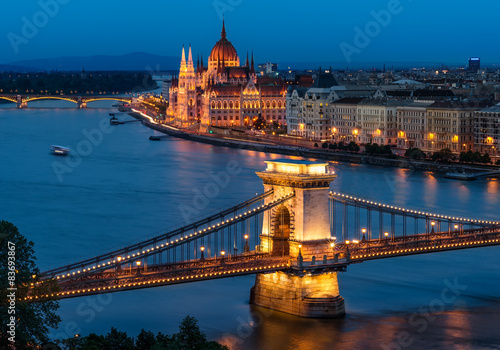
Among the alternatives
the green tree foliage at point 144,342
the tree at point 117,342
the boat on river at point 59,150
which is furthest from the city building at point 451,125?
the tree at point 117,342

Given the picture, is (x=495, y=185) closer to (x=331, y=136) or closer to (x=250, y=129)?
(x=331, y=136)

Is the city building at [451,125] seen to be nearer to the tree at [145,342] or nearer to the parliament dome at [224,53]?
the parliament dome at [224,53]

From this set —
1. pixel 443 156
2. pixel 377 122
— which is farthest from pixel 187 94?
pixel 443 156

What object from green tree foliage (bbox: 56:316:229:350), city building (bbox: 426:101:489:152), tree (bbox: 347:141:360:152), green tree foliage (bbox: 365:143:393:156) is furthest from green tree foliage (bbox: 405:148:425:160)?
green tree foliage (bbox: 56:316:229:350)

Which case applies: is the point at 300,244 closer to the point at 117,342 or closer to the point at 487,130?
the point at 117,342

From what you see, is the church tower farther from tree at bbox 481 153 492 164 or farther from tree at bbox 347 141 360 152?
tree at bbox 481 153 492 164

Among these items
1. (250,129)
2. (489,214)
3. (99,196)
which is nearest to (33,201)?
(99,196)
